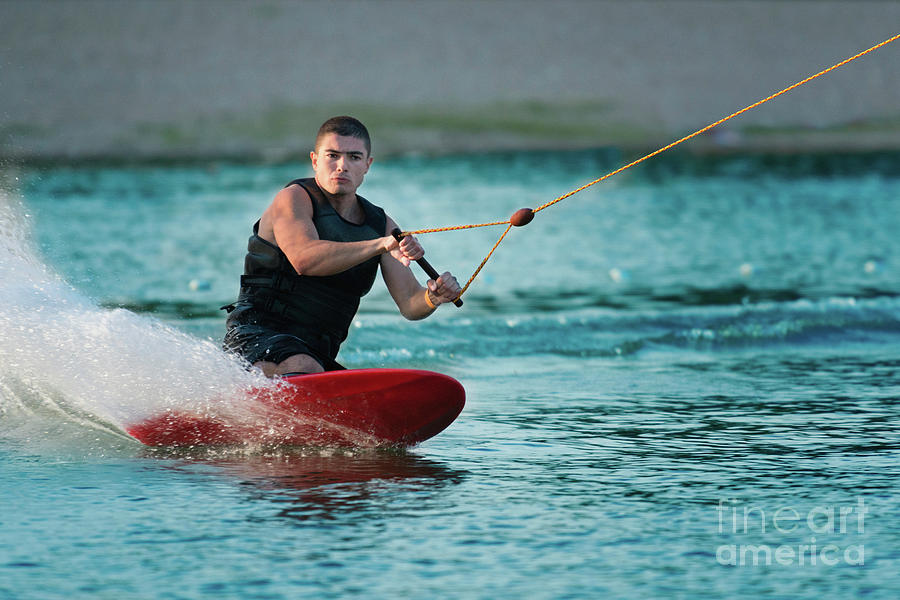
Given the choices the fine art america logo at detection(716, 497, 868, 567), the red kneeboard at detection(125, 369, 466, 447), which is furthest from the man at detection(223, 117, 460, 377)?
the fine art america logo at detection(716, 497, 868, 567)

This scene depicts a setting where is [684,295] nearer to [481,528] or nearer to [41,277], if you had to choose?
[41,277]

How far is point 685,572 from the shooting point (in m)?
3.91

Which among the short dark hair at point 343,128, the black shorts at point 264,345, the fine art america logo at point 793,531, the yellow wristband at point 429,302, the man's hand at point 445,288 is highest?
the short dark hair at point 343,128

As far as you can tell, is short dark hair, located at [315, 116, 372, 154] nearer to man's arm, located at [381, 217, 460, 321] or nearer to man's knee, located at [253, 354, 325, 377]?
man's arm, located at [381, 217, 460, 321]

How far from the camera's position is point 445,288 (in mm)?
5387

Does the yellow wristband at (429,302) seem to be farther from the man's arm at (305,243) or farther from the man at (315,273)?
the man's arm at (305,243)

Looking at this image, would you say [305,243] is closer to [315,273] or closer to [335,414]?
[315,273]

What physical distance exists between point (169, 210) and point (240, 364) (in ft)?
59.9

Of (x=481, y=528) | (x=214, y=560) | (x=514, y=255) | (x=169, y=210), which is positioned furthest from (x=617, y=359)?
(x=169, y=210)

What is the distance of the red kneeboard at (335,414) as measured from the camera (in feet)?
17.6

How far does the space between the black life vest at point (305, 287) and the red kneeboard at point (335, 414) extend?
38 centimetres

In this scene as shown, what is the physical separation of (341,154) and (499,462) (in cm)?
148

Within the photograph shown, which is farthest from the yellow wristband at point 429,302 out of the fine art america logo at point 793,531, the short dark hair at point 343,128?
the fine art america logo at point 793,531

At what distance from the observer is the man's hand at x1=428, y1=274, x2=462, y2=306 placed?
17.6 ft
